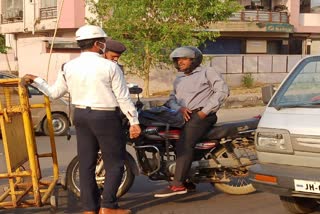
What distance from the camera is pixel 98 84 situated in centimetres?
562

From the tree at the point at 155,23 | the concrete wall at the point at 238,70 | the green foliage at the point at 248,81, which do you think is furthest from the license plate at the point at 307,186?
the green foliage at the point at 248,81

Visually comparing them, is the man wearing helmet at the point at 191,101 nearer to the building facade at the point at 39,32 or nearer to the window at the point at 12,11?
the building facade at the point at 39,32

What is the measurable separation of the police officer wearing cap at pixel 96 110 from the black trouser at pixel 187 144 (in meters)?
1.02

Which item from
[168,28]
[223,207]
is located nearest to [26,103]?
[223,207]

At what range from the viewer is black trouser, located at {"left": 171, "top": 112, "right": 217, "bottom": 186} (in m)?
6.70

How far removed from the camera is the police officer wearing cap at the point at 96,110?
18.5ft

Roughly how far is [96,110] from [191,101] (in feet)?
5.38

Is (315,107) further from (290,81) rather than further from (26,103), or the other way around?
(26,103)

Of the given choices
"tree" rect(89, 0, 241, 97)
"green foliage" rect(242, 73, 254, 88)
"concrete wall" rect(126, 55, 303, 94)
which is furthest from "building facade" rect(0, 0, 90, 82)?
"green foliage" rect(242, 73, 254, 88)

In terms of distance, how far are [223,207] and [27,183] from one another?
215 centimetres

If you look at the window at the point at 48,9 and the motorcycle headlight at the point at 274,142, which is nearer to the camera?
the motorcycle headlight at the point at 274,142

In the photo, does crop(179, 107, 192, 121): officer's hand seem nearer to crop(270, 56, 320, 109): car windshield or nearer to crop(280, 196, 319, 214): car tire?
crop(270, 56, 320, 109): car windshield

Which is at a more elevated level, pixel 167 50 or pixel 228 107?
pixel 167 50

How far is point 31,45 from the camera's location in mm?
34750
